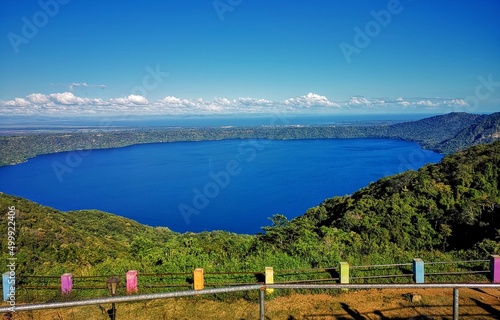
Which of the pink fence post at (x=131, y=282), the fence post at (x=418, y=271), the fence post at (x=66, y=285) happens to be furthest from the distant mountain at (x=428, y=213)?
the fence post at (x=66, y=285)

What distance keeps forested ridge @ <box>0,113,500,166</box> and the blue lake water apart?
12.3 m

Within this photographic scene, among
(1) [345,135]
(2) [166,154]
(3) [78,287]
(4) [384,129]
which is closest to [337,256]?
(3) [78,287]

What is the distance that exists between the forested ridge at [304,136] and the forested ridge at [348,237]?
104 meters

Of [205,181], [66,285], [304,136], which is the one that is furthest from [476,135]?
[66,285]

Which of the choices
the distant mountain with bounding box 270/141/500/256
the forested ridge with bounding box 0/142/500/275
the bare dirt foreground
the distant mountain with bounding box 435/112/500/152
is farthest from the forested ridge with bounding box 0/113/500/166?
the bare dirt foreground

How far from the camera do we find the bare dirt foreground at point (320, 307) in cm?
621

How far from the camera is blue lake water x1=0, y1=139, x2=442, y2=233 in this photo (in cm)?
6288

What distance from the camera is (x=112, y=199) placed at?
72.1m

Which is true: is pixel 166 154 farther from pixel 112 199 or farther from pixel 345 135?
pixel 345 135

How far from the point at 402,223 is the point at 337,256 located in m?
10.7

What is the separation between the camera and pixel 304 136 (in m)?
179

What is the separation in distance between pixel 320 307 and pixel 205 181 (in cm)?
7954

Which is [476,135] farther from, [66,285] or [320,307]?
[66,285]

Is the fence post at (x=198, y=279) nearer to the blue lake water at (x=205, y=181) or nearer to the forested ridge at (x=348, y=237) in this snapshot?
the forested ridge at (x=348, y=237)
